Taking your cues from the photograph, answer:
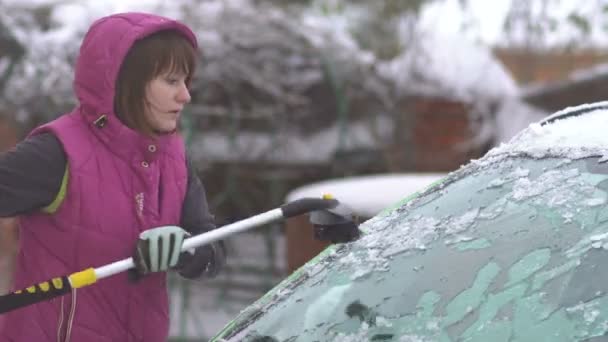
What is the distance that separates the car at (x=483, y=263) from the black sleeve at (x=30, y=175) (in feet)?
1.67

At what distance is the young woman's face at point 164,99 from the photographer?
2.14 meters

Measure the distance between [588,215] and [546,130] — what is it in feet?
1.36

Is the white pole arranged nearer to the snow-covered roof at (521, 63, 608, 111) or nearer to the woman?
the woman

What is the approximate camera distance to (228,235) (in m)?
2.00

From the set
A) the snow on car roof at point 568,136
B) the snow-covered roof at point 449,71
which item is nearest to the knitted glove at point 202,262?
the snow on car roof at point 568,136

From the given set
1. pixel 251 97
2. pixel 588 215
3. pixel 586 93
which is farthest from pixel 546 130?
pixel 586 93

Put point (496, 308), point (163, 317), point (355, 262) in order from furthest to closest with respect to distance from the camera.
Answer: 1. point (163, 317)
2. point (355, 262)
3. point (496, 308)

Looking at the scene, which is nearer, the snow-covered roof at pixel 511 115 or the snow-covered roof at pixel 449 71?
the snow-covered roof at pixel 449 71

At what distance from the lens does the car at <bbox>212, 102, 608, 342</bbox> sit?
5.14 ft

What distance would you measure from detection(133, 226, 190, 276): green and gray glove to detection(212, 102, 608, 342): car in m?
0.21

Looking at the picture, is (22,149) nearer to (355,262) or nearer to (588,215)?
(355,262)

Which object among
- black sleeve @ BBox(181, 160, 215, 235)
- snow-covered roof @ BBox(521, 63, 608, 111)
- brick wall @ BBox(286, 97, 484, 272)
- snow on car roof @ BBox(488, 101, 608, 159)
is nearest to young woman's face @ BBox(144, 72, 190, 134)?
black sleeve @ BBox(181, 160, 215, 235)

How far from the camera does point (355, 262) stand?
193 cm

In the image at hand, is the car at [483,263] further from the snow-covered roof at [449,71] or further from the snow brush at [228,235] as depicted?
the snow-covered roof at [449,71]
